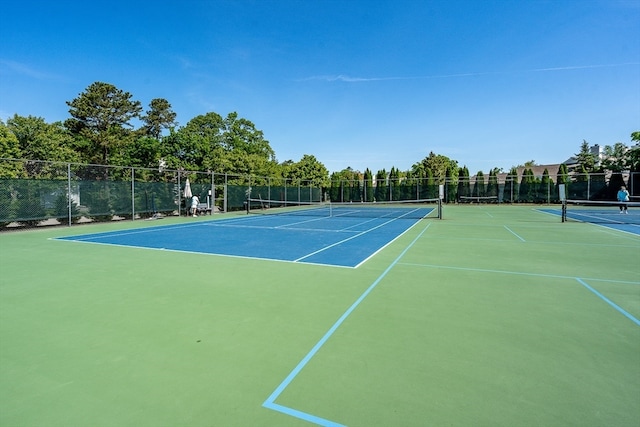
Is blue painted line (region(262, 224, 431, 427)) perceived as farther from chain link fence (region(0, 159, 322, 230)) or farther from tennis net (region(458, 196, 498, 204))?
tennis net (region(458, 196, 498, 204))

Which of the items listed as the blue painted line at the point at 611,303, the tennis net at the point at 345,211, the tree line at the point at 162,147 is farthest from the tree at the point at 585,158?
the blue painted line at the point at 611,303

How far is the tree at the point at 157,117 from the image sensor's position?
46.6m

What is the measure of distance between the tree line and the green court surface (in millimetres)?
18571

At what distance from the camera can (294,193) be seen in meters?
30.5

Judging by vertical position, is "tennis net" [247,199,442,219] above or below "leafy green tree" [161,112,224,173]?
below

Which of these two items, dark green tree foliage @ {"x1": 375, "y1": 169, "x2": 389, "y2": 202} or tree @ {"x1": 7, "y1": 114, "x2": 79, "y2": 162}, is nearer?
tree @ {"x1": 7, "y1": 114, "x2": 79, "y2": 162}

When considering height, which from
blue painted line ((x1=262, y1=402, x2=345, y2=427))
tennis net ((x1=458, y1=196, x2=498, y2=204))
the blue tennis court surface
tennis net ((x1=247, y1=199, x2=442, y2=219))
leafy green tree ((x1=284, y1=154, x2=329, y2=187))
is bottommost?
blue painted line ((x1=262, y1=402, x2=345, y2=427))

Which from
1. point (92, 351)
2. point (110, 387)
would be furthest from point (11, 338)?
point (110, 387)

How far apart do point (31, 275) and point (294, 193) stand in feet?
82.5

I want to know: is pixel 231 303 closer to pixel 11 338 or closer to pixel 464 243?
pixel 11 338

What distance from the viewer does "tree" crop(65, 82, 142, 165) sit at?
122 ft

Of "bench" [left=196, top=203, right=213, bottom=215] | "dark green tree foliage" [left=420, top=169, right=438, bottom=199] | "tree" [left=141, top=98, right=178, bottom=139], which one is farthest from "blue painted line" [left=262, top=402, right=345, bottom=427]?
"tree" [left=141, top=98, right=178, bottom=139]

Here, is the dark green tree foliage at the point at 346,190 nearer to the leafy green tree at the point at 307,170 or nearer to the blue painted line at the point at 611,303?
the leafy green tree at the point at 307,170

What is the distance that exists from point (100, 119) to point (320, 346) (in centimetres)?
4530
